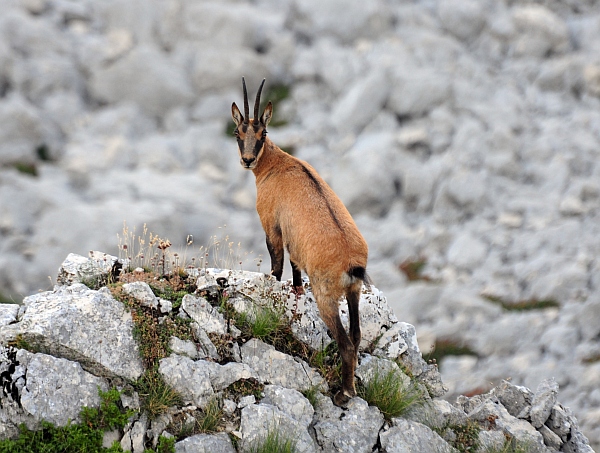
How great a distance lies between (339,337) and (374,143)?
33.0 meters

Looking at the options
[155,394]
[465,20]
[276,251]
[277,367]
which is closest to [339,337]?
Answer: [277,367]

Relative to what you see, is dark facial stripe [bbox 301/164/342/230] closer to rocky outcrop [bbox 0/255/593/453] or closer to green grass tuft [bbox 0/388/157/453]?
rocky outcrop [bbox 0/255/593/453]

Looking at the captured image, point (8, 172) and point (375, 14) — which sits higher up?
point (375, 14)

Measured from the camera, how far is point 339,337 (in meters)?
10.7

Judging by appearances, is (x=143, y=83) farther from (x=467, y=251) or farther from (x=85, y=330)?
(x=85, y=330)

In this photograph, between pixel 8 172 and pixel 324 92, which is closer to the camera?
pixel 8 172

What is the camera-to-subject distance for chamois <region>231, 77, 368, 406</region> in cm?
1066

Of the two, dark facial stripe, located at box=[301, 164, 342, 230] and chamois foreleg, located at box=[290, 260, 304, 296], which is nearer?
dark facial stripe, located at box=[301, 164, 342, 230]

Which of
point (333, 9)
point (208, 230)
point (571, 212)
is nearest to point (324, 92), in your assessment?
point (333, 9)

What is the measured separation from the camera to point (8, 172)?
1731 inches

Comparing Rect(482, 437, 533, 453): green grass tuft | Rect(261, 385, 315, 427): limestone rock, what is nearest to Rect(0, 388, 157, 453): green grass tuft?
Rect(261, 385, 315, 427): limestone rock

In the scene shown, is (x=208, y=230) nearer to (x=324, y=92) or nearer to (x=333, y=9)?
(x=324, y=92)

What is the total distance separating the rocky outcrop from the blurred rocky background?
53.5ft

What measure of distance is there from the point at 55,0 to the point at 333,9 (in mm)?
21469
